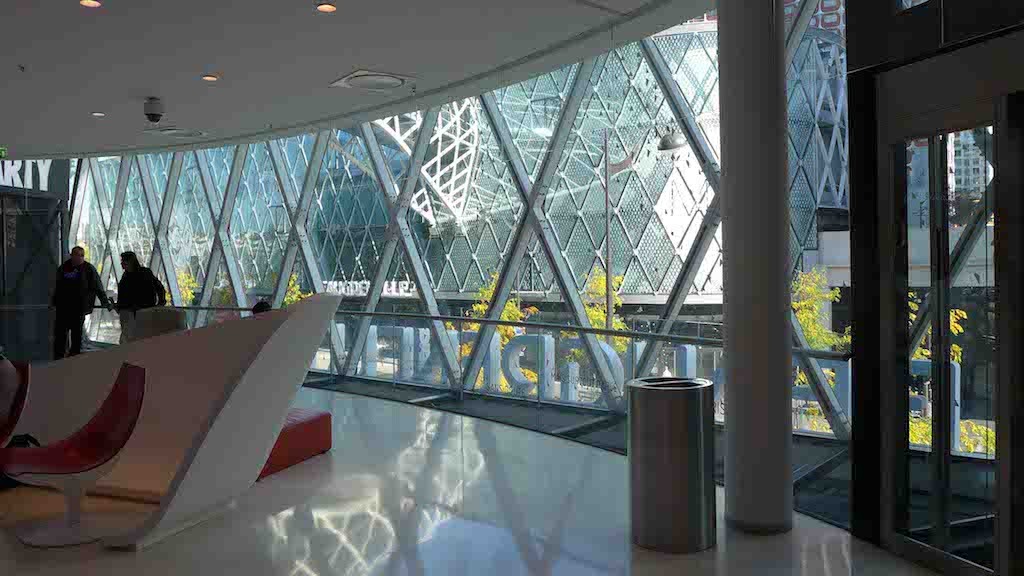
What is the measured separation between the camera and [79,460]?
165 inches

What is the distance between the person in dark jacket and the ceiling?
188 cm

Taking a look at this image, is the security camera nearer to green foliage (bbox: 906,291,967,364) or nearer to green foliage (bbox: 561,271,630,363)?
green foliage (bbox: 561,271,630,363)

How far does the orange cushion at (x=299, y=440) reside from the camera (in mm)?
5688

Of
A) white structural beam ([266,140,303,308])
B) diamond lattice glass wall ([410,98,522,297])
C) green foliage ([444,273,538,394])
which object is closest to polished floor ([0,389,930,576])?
green foliage ([444,273,538,394])

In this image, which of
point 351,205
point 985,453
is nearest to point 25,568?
point 985,453

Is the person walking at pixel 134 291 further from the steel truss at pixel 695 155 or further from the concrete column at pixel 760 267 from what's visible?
the concrete column at pixel 760 267

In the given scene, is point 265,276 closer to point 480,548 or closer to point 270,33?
point 270,33

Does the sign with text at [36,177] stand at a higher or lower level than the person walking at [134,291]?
higher

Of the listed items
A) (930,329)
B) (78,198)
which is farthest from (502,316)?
(78,198)

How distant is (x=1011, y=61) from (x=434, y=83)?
5860mm

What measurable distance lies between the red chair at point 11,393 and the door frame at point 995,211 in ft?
14.7

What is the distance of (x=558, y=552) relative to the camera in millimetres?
3936

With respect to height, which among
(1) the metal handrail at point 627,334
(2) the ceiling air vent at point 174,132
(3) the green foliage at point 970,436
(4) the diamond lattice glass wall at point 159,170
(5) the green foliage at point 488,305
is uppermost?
(4) the diamond lattice glass wall at point 159,170

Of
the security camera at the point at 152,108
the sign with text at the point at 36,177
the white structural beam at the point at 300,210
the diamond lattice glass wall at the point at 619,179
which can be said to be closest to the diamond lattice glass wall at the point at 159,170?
the sign with text at the point at 36,177
